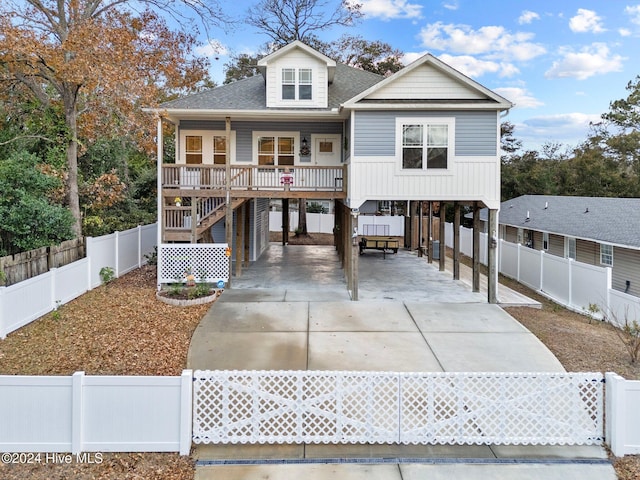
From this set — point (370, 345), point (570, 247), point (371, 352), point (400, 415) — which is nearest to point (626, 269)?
point (570, 247)

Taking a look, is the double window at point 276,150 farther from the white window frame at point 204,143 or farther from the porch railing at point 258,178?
the porch railing at point 258,178

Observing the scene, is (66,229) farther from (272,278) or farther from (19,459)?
(19,459)

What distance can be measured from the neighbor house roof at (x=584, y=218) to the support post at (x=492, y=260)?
480 cm

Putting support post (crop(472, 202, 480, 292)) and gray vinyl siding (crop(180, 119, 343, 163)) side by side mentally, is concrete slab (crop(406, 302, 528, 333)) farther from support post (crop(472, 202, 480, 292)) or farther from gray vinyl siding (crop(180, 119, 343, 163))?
gray vinyl siding (crop(180, 119, 343, 163))

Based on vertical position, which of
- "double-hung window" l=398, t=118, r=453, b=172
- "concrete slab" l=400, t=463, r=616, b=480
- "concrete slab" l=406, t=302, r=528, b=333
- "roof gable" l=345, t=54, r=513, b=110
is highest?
"roof gable" l=345, t=54, r=513, b=110

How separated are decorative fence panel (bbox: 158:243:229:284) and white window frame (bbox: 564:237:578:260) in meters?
13.8

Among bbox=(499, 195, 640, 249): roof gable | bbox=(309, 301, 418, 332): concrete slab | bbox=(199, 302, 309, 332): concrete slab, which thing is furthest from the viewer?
bbox=(499, 195, 640, 249): roof gable

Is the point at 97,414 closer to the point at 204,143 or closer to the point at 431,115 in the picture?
the point at 431,115

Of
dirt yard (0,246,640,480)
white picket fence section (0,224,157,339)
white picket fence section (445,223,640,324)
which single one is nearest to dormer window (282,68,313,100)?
white picket fence section (0,224,157,339)

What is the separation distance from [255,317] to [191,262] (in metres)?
3.62

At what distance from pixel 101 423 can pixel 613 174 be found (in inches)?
1316

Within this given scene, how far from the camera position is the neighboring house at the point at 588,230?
14.5m

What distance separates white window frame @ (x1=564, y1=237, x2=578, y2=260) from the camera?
17609 mm

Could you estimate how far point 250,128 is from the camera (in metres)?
14.6
